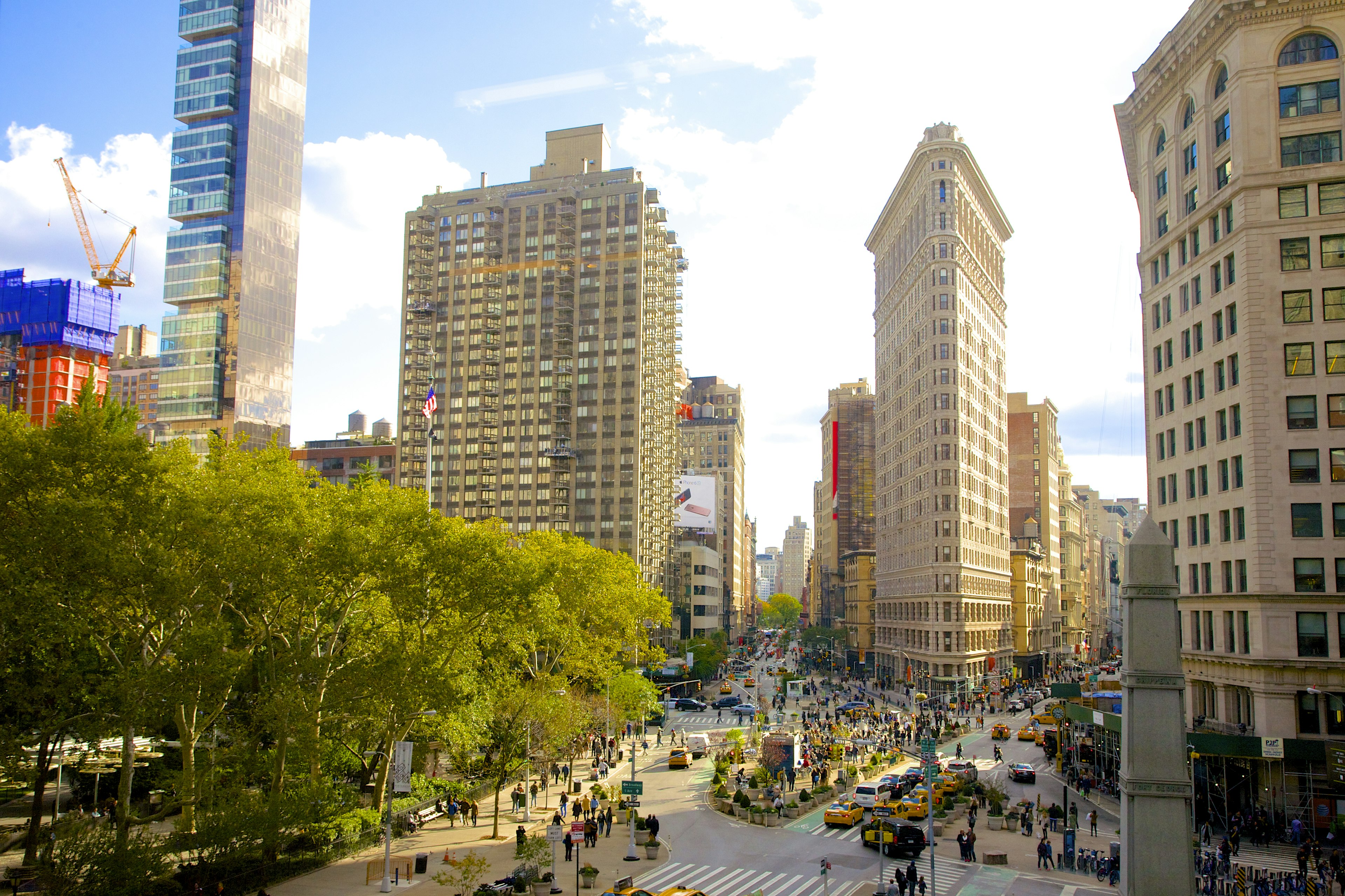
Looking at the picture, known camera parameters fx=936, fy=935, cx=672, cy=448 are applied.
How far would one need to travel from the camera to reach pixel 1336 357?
136 ft

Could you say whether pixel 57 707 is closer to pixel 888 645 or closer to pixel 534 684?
pixel 534 684

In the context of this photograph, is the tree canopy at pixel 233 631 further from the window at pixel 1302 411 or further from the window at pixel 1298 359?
the window at pixel 1298 359

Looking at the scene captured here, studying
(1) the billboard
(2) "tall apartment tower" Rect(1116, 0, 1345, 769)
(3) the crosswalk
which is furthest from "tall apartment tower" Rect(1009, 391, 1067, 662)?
(3) the crosswalk

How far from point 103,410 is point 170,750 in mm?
18466

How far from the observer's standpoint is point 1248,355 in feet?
140

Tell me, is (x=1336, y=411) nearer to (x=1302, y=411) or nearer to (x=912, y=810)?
(x=1302, y=411)

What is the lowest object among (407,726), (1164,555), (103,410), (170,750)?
(170,750)

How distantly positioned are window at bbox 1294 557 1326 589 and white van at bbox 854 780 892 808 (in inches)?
808

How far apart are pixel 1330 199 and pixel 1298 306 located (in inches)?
200

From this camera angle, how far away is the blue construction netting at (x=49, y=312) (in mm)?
150000

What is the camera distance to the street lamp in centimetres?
3091

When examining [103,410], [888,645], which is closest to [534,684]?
[103,410]

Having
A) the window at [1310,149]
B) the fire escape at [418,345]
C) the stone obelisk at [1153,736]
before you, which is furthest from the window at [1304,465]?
the fire escape at [418,345]

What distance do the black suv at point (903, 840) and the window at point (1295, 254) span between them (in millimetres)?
30161
